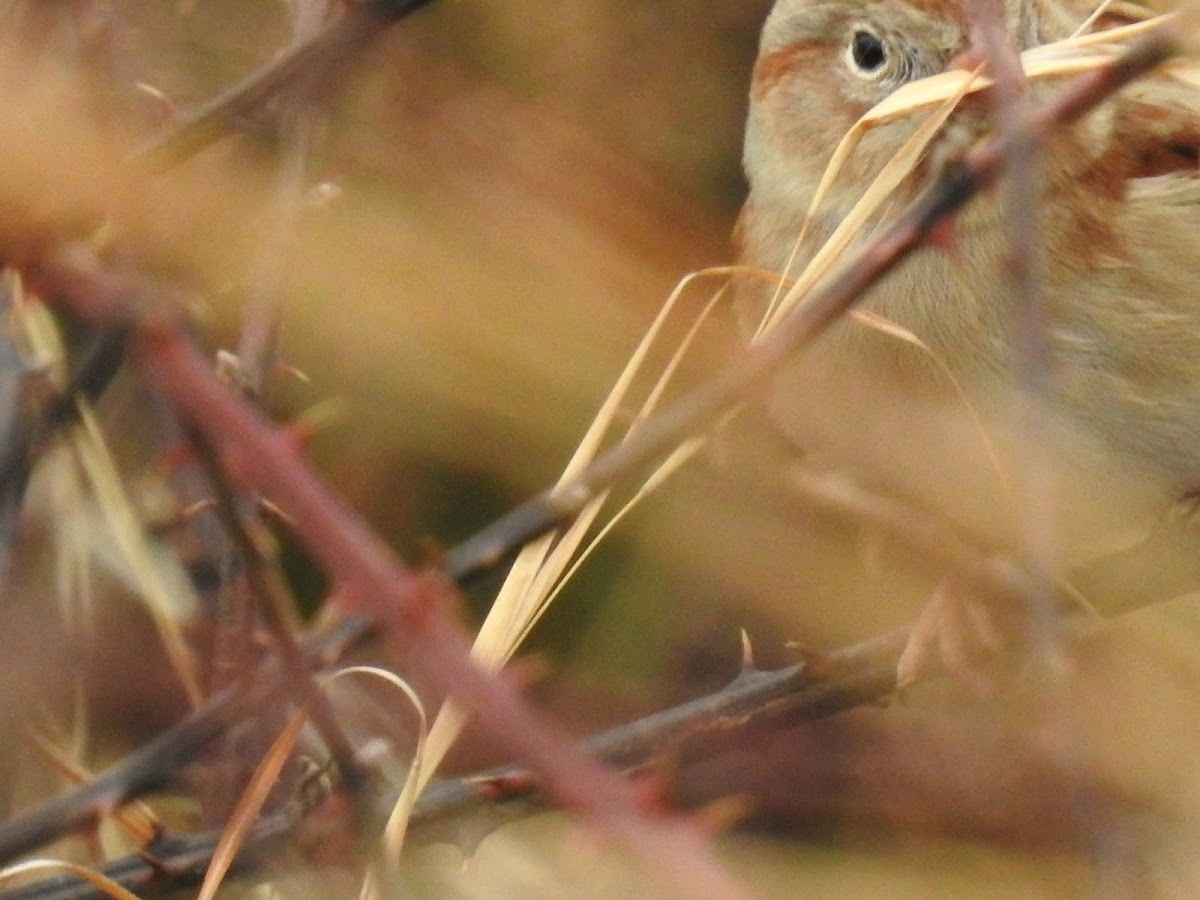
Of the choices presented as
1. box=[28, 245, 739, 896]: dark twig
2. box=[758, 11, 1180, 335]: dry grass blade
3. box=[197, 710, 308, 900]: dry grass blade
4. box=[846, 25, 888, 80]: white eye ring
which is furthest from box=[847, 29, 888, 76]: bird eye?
box=[28, 245, 739, 896]: dark twig

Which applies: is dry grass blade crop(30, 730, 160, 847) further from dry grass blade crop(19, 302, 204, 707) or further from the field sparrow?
the field sparrow

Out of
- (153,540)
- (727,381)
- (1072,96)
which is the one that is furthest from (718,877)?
(153,540)

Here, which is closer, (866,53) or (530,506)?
(530,506)

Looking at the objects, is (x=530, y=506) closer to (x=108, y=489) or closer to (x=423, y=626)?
(x=423, y=626)

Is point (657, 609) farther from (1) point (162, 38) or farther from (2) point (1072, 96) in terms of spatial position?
(2) point (1072, 96)

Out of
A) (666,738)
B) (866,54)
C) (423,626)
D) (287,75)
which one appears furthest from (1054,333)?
(423,626)

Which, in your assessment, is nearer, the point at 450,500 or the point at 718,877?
the point at 718,877

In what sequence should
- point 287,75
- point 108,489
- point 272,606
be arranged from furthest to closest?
point 108,489
point 287,75
point 272,606
